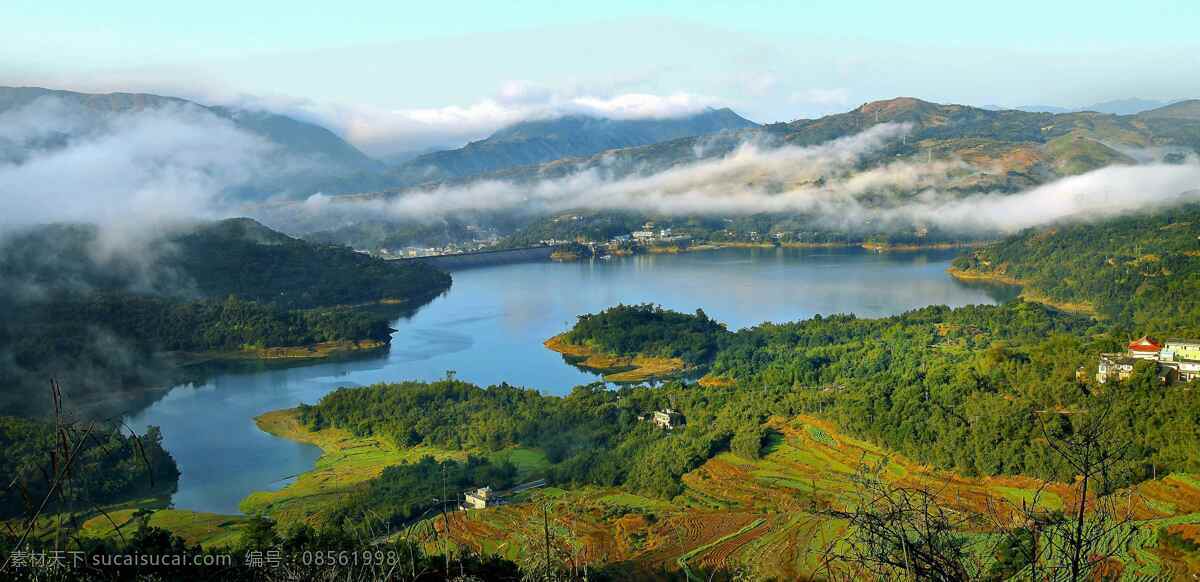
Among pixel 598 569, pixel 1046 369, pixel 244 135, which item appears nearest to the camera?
pixel 598 569

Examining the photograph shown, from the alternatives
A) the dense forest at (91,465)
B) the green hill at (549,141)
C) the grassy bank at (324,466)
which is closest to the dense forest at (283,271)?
the grassy bank at (324,466)

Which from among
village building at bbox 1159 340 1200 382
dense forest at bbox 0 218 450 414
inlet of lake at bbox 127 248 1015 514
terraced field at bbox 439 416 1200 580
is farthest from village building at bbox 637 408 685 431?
dense forest at bbox 0 218 450 414

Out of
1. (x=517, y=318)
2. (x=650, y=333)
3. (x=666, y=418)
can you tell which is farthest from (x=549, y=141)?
(x=666, y=418)

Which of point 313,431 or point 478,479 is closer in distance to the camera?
point 478,479

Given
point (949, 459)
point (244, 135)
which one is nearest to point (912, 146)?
point (244, 135)

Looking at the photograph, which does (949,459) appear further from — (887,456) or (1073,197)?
(1073,197)

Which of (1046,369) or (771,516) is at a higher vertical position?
(1046,369)
